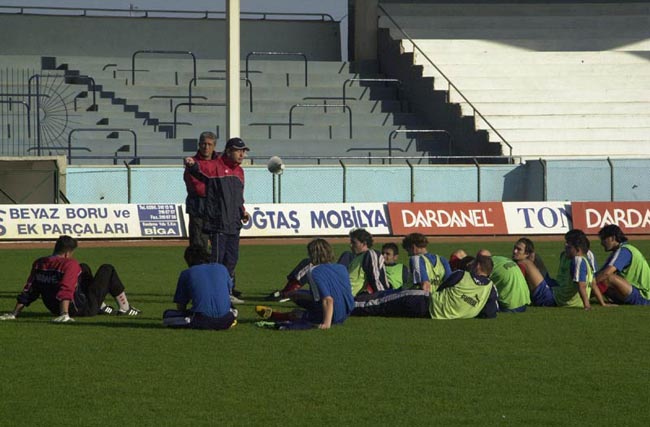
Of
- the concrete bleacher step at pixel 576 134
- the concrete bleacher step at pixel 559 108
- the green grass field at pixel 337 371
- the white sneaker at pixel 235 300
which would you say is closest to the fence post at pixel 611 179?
the concrete bleacher step at pixel 576 134

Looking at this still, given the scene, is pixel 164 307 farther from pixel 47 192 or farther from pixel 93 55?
pixel 93 55

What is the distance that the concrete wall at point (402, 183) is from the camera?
3244 cm

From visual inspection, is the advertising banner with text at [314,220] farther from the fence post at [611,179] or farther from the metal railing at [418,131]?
the metal railing at [418,131]

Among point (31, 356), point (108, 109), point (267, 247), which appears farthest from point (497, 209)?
point (31, 356)

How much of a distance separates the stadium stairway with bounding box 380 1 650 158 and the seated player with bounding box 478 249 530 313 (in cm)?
2313

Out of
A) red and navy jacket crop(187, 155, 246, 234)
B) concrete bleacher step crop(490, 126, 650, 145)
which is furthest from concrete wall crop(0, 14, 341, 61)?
red and navy jacket crop(187, 155, 246, 234)

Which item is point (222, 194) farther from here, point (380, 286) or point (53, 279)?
point (53, 279)

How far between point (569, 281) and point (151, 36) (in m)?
32.6

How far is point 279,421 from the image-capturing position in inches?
334

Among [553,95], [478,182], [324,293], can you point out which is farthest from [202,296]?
[553,95]

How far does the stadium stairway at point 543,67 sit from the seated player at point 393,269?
22722mm

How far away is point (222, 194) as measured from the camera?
15445 millimetres

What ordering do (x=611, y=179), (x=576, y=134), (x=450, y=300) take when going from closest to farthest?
(x=450, y=300) → (x=611, y=179) → (x=576, y=134)

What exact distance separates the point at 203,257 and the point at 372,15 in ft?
110
